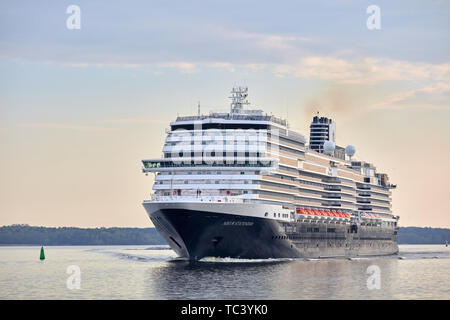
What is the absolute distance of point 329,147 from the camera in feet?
431

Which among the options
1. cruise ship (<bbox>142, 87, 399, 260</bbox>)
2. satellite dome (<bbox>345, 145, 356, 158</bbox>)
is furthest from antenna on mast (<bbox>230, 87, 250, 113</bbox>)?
satellite dome (<bbox>345, 145, 356, 158</bbox>)

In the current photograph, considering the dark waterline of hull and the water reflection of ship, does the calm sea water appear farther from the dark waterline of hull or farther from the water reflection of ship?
the dark waterline of hull

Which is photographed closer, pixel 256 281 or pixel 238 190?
pixel 256 281

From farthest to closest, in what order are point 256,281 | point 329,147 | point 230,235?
point 329,147
point 230,235
point 256,281

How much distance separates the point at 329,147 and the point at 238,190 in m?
38.9

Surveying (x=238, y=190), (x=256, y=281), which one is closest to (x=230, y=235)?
(x=238, y=190)

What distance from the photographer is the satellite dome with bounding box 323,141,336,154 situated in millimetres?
131500

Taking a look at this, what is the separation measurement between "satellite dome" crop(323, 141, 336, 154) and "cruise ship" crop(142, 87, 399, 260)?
13.4 metres

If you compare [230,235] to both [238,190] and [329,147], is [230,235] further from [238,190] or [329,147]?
[329,147]

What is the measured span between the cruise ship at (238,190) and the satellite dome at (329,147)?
13430 millimetres
